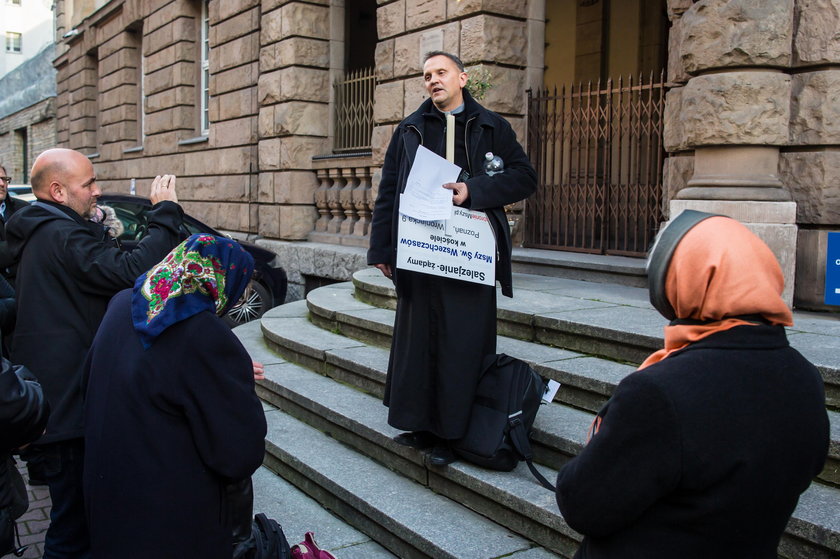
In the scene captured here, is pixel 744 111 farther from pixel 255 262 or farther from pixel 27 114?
pixel 27 114

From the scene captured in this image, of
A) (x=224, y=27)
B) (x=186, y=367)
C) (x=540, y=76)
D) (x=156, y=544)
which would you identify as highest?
(x=224, y=27)

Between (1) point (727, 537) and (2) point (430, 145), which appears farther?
(2) point (430, 145)

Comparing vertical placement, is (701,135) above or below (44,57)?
below

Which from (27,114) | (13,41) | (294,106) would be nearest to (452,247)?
(294,106)

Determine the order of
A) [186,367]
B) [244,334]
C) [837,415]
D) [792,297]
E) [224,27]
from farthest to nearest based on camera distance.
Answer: [224,27] < [244,334] < [792,297] < [837,415] < [186,367]

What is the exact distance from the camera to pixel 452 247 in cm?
386

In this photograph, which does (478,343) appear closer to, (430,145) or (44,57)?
(430,145)

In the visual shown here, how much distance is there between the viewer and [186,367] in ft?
7.56

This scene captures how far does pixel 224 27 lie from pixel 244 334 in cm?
794

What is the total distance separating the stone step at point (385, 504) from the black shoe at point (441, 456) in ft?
0.66

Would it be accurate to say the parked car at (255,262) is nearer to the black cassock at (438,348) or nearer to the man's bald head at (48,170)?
the man's bald head at (48,170)

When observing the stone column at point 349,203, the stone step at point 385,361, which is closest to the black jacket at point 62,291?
the stone step at point 385,361

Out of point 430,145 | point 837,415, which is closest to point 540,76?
point 430,145

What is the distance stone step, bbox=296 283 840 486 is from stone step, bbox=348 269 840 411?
3.1 inches
